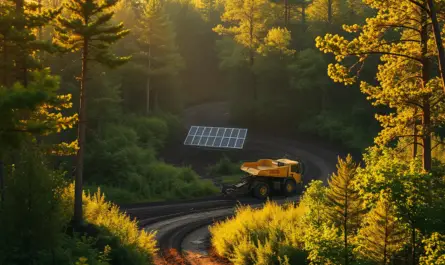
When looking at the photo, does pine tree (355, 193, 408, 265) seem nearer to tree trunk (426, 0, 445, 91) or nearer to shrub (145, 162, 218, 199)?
tree trunk (426, 0, 445, 91)

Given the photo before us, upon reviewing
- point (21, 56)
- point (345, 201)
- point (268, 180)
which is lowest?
point (268, 180)

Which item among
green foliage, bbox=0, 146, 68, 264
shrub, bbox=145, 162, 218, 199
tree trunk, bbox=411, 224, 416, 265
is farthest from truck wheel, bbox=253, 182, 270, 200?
tree trunk, bbox=411, 224, 416, 265

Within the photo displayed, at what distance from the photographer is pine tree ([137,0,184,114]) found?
5262 centimetres

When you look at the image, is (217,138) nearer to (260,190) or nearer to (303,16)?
(260,190)

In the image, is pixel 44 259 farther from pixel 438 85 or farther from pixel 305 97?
pixel 305 97

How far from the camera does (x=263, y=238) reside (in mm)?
19953

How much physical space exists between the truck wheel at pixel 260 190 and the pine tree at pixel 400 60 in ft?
54.2

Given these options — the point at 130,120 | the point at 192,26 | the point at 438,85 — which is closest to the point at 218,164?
the point at 130,120

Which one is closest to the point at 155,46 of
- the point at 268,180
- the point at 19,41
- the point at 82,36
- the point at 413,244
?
the point at 268,180

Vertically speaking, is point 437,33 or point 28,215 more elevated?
point 437,33

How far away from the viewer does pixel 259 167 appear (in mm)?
33531

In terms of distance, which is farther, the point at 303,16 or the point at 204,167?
the point at 303,16

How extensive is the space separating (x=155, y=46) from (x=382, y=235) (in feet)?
149

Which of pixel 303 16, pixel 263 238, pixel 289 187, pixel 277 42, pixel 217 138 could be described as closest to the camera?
pixel 263 238
